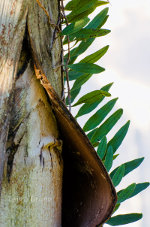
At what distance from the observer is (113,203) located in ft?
1.99

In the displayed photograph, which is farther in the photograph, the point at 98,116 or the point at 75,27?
the point at 98,116

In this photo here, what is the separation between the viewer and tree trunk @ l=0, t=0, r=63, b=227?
55 cm

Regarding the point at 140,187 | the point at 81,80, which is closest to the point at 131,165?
the point at 140,187

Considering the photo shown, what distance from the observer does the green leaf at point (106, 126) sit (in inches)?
40.5

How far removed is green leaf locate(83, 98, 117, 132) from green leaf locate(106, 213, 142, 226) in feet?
0.89

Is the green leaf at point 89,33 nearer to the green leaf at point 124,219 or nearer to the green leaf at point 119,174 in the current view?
the green leaf at point 119,174

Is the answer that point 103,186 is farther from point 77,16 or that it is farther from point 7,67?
point 77,16

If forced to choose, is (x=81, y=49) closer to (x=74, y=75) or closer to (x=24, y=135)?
(x=74, y=75)

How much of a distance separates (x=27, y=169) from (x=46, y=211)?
8cm

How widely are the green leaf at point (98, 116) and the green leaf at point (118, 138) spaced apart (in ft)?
0.22

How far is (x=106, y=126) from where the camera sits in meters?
1.03

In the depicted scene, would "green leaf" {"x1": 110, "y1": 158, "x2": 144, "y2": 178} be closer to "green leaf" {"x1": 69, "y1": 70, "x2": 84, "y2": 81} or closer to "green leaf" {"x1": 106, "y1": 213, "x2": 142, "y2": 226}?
"green leaf" {"x1": 106, "y1": 213, "x2": 142, "y2": 226}

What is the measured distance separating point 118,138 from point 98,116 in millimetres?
93

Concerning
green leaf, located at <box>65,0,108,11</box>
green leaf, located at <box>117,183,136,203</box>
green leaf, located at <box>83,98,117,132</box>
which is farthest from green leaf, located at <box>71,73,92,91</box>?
green leaf, located at <box>117,183,136,203</box>
